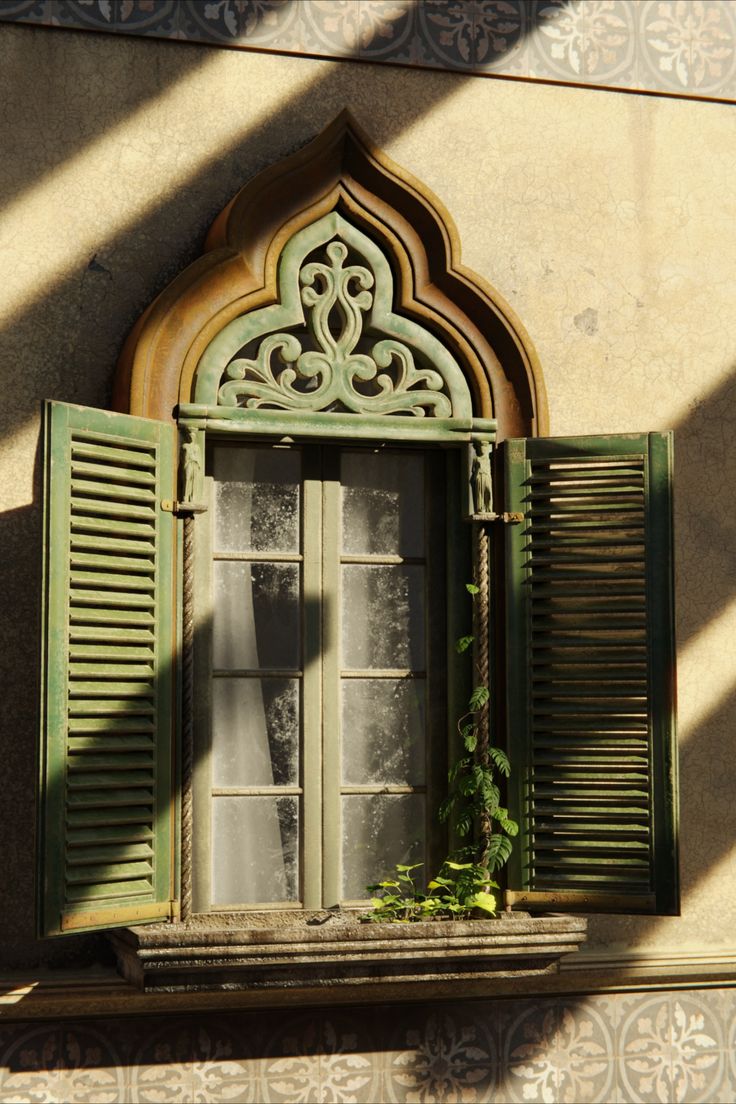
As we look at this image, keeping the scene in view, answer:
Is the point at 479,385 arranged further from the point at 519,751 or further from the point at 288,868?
the point at 288,868

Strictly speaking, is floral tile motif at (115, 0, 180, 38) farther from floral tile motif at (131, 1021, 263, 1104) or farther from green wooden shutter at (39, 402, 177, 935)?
floral tile motif at (131, 1021, 263, 1104)

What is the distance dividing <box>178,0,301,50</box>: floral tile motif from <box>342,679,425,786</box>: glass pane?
205cm

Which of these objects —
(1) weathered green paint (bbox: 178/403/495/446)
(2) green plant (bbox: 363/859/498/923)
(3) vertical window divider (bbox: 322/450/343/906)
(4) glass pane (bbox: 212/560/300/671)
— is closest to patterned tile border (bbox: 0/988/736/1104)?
(2) green plant (bbox: 363/859/498/923)

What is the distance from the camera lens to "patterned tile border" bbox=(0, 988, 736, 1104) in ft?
14.4

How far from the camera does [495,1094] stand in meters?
4.72

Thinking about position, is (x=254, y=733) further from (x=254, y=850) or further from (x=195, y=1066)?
(x=195, y=1066)

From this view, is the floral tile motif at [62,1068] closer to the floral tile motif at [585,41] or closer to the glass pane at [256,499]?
the glass pane at [256,499]

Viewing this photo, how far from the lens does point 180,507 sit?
4.50 metres

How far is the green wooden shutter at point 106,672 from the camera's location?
4133 millimetres

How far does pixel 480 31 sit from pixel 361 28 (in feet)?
1.35

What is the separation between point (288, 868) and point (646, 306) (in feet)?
7.16

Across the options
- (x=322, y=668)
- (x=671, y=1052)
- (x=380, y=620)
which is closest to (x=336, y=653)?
(x=322, y=668)

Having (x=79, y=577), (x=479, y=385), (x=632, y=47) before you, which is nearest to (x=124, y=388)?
(x=79, y=577)

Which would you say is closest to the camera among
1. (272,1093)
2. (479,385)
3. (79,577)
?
(79,577)
